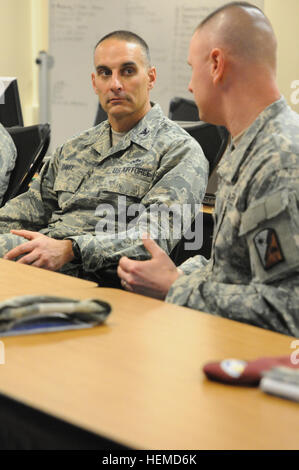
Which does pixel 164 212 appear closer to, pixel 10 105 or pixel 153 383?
pixel 153 383

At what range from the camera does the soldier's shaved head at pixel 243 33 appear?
1522mm

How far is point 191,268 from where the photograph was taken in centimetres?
174

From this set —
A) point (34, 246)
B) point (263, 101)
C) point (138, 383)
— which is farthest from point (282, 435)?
point (34, 246)

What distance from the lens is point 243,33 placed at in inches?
60.6

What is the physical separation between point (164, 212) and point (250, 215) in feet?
2.62

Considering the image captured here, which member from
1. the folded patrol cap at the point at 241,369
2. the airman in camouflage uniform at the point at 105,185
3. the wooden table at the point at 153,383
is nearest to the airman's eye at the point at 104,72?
the airman in camouflage uniform at the point at 105,185

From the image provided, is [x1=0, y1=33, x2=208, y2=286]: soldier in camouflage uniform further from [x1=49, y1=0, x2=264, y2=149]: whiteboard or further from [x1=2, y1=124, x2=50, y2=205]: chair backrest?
[x1=49, y1=0, x2=264, y2=149]: whiteboard

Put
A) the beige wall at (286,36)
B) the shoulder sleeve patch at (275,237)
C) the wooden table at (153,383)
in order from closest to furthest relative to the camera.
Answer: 1. the wooden table at (153,383)
2. the shoulder sleeve patch at (275,237)
3. the beige wall at (286,36)

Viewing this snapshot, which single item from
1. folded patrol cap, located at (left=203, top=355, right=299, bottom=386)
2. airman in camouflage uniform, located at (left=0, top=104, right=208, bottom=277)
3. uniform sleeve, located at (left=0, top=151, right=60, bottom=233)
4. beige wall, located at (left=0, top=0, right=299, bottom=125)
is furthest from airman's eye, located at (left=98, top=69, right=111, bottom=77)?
beige wall, located at (left=0, top=0, right=299, bottom=125)

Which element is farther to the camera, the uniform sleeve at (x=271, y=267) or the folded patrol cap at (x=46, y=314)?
the uniform sleeve at (x=271, y=267)

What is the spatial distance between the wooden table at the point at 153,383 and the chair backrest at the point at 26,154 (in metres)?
1.56

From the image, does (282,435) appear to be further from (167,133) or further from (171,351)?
(167,133)

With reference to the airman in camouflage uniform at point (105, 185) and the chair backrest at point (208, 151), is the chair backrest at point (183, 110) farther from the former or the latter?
the airman in camouflage uniform at point (105, 185)
